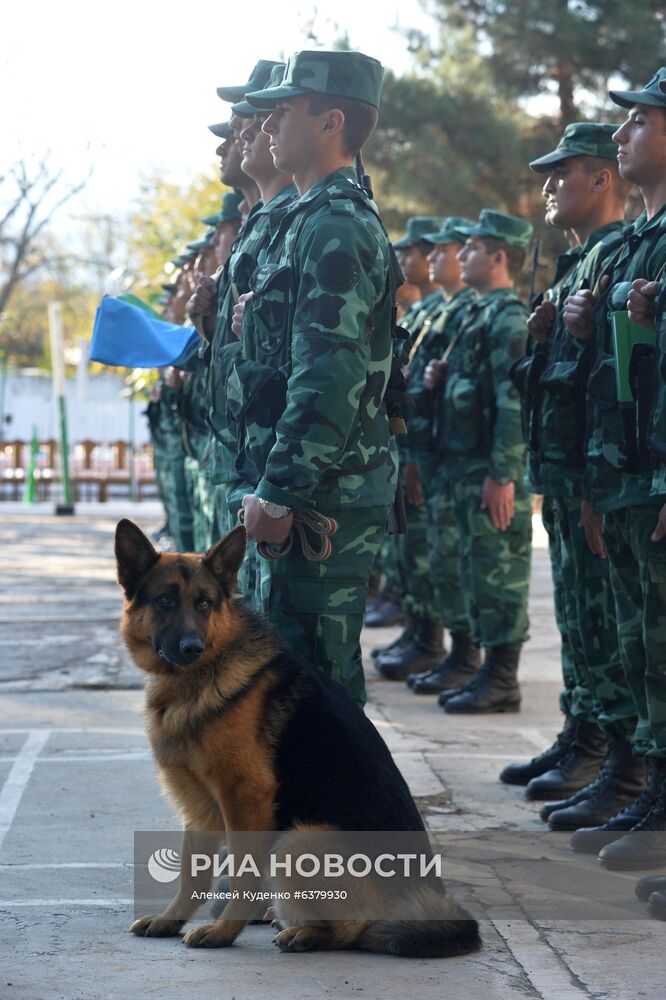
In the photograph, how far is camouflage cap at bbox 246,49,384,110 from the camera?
15.1 ft

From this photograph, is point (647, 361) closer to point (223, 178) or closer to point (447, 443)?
point (223, 178)

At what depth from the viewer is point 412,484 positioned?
957 cm

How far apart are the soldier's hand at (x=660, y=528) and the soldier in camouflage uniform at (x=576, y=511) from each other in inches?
34.3

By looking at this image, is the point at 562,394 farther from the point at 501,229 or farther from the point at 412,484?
the point at 412,484

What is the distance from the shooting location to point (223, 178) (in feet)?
21.2

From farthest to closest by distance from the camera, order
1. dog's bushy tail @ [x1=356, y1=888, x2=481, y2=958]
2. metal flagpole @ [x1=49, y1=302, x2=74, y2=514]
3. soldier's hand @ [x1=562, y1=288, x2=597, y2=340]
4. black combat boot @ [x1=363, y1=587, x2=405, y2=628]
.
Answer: metal flagpole @ [x1=49, y1=302, x2=74, y2=514] < black combat boot @ [x1=363, y1=587, x2=405, y2=628] < soldier's hand @ [x1=562, y1=288, x2=597, y2=340] < dog's bushy tail @ [x1=356, y1=888, x2=481, y2=958]

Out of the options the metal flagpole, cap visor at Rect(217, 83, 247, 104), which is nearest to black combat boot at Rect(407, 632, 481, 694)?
cap visor at Rect(217, 83, 247, 104)

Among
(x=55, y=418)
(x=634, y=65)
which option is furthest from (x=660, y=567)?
(x=55, y=418)

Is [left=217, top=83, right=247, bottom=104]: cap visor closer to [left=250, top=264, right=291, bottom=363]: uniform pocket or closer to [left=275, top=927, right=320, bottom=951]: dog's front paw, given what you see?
[left=250, top=264, right=291, bottom=363]: uniform pocket

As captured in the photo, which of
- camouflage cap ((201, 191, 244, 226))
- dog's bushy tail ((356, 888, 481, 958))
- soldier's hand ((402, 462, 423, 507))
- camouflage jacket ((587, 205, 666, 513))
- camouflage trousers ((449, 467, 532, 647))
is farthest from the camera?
soldier's hand ((402, 462, 423, 507))

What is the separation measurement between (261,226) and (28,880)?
2.22 m

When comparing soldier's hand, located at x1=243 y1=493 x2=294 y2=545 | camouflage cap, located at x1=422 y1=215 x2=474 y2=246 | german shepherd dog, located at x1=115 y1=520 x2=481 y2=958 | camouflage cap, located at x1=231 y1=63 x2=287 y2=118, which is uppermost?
camouflage cap, located at x1=422 y1=215 x2=474 y2=246

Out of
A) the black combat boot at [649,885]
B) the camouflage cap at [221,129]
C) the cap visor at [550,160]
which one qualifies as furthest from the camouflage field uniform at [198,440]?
the black combat boot at [649,885]

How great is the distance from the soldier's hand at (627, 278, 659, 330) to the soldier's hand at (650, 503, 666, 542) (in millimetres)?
620
